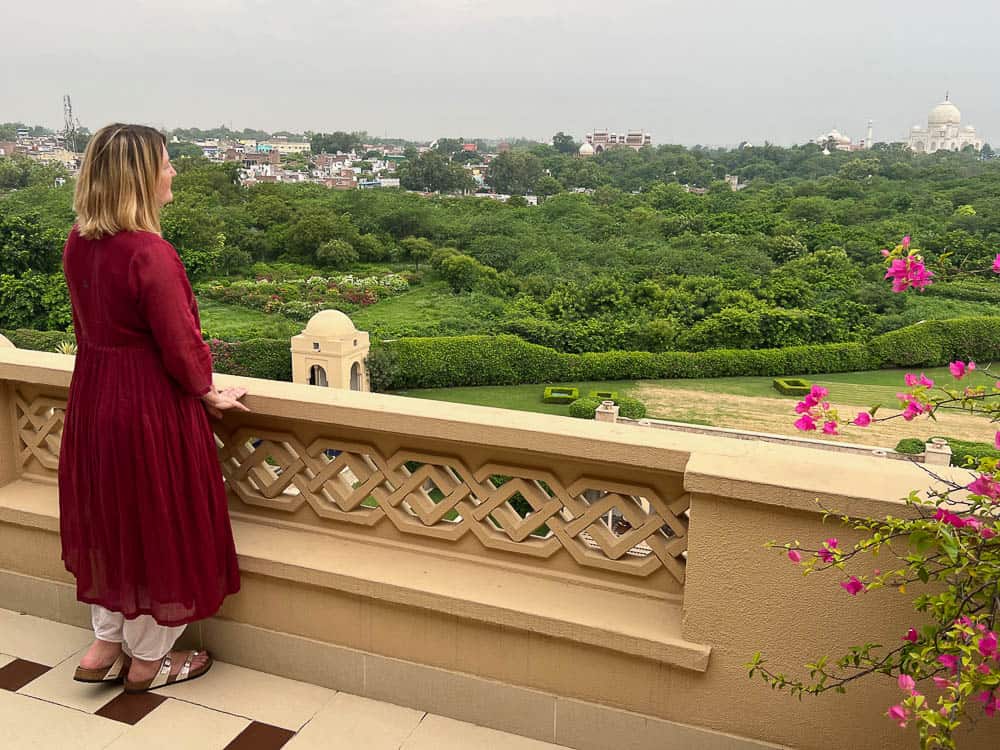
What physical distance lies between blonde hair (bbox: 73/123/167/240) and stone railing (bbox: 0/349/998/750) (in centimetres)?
35

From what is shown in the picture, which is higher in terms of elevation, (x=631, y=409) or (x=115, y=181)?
(x=115, y=181)

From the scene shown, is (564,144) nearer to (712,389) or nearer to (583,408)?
(712,389)

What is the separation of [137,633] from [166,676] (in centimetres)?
9

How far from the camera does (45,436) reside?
168 centimetres

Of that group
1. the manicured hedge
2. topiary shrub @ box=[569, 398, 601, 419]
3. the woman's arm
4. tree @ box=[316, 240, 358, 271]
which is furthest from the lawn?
the woman's arm

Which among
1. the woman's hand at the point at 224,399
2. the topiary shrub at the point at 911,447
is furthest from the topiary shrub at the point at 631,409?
the woman's hand at the point at 224,399

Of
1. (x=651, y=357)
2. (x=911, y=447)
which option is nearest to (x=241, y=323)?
(x=651, y=357)

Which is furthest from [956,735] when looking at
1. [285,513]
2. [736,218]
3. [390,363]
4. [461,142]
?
[461,142]

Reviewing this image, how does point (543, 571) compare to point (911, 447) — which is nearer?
point (543, 571)

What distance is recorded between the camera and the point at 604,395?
2661 centimetres

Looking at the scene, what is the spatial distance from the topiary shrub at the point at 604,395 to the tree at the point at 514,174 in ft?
96.8

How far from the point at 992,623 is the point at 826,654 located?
26cm

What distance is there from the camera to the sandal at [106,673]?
1.42 m

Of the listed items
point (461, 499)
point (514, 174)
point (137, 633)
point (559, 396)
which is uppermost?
point (514, 174)
